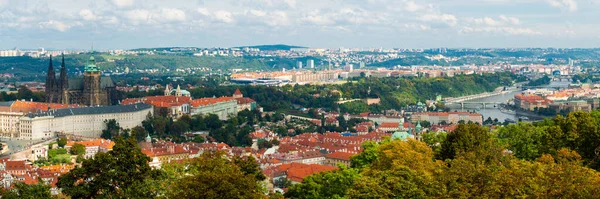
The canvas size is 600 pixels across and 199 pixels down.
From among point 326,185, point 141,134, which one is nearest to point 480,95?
point 141,134

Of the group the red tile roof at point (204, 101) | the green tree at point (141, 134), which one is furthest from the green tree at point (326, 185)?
the red tile roof at point (204, 101)

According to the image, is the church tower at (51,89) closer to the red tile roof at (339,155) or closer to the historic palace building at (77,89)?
the historic palace building at (77,89)

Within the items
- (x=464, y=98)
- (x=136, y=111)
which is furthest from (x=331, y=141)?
(x=464, y=98)

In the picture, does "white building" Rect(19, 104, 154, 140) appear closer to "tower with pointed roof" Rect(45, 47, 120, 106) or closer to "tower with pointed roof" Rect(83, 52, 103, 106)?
"tower with pointed roof" Rect(83, 52, 103, 106)

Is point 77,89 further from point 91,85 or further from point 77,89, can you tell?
point 91,85

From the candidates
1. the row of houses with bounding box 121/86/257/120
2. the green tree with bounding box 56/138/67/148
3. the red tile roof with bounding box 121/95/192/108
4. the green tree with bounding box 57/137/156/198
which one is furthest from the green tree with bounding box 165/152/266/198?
the red tile roof with bounding box 121/95/192/108

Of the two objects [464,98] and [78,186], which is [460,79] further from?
[78,186]
